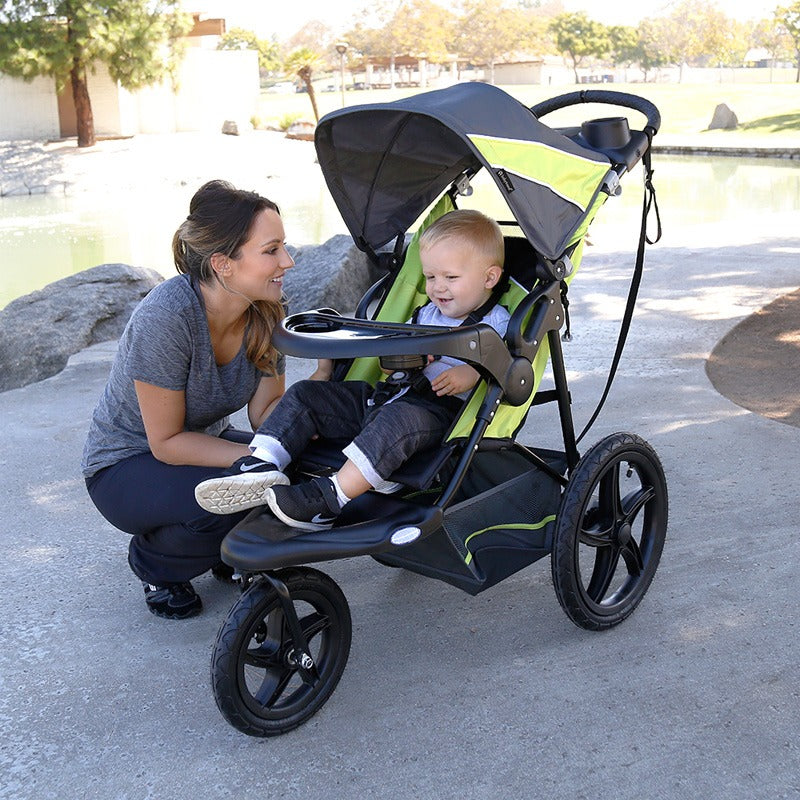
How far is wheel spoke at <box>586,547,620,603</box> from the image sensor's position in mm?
2834

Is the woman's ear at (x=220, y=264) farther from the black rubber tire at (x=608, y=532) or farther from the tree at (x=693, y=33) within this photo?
the tree at (x=693, y=33)

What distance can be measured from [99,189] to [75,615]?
851 inches

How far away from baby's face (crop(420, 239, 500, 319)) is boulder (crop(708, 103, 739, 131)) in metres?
31.1

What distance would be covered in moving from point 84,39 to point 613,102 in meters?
26.2

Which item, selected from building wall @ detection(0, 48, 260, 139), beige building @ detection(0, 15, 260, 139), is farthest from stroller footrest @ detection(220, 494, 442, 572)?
beige building @ detection(0, 15, 260, 139)

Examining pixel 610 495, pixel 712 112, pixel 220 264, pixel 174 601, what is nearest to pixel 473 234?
pixel 220 264

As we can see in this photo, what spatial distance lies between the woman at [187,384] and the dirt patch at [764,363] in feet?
8.37

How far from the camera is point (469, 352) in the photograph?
2367 mm

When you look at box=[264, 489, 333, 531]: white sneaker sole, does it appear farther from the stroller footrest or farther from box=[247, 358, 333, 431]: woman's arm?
box=[247, 358, 333, 431]: woman's arm

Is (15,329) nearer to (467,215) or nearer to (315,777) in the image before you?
(467,215)

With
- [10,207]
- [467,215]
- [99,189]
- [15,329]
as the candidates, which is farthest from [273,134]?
[467,215]

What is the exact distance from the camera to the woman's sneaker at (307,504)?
2.34 meters

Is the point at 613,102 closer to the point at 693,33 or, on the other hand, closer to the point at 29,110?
the point at 29,110

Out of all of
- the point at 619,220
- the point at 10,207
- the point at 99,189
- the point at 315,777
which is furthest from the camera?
the point at 99,189
